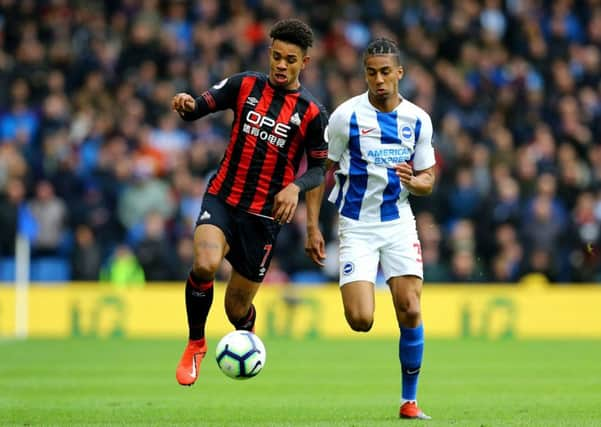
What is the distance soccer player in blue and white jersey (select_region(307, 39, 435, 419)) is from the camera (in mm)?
9141

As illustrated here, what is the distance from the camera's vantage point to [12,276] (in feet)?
66.1

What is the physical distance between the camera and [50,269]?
20203 mm

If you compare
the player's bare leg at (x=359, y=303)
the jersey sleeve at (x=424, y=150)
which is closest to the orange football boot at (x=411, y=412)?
the player's bare leg at (x=359, y=303)

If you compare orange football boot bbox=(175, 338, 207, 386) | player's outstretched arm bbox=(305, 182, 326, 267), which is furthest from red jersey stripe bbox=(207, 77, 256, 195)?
orange football boot bbox=(175, 338, 207, 386)

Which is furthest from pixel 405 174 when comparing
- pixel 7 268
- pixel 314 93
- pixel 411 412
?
pixel 314 93

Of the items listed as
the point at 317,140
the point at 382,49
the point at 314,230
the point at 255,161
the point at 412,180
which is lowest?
the point at 314,230

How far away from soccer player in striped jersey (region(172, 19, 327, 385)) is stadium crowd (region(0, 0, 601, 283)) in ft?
32.8

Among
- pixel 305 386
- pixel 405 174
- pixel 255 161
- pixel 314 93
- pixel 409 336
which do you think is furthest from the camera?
pixel 314 93

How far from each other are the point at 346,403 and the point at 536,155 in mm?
11931

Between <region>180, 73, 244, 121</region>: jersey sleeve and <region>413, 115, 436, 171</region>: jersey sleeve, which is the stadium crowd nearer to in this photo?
<region>180, 73, 244, 121</region>: jersey sleeve

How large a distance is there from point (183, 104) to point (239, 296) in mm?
1579

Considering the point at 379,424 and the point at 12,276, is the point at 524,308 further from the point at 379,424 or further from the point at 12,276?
the point at 379,424

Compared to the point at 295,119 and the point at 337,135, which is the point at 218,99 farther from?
the point at 337,135

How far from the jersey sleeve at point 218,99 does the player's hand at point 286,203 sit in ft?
2.52
